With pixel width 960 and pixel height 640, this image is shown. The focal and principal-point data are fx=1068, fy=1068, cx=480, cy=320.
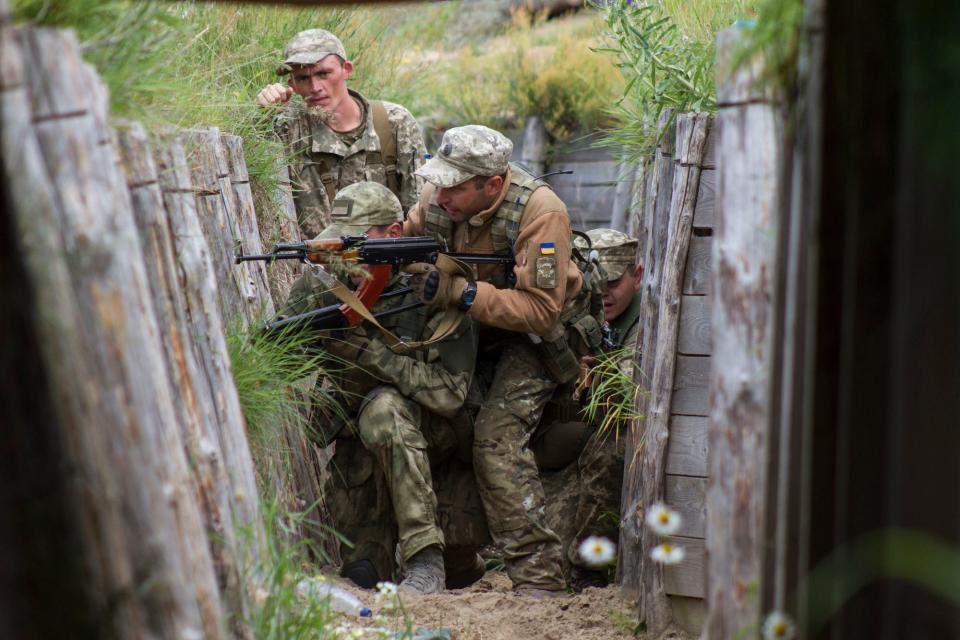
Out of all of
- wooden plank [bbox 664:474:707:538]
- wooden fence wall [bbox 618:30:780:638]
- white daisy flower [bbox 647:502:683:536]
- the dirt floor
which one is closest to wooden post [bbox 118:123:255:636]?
white daisy flower [bbox 647:502:683:536]

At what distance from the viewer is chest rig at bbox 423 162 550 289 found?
17.2 ft

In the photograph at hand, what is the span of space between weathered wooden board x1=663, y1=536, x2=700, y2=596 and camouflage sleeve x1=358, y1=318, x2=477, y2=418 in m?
1.32

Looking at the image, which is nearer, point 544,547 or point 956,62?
point 956,62

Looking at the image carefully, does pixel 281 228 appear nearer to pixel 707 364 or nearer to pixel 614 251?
pixel 614 251

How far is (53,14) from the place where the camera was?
2775mm

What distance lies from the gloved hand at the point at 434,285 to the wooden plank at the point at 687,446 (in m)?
1.18

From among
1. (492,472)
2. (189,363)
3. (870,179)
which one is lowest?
(492,472)

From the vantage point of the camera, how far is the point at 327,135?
6.64 m

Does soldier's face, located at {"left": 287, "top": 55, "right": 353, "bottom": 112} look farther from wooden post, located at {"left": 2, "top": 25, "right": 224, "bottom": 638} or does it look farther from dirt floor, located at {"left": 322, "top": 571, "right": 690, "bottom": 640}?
wooden post, located at {"left": 2, "top": 25, "right": 224, "bottom": 638}

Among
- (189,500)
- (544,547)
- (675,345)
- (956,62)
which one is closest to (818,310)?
(956,62)

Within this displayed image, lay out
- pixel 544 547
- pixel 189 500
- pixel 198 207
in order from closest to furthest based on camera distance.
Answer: pixel 189 500 < pixel 198 207 < pixel 544 547

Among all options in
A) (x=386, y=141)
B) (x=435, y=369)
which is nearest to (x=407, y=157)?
(x=386, y=141)

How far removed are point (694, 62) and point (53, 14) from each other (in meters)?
3.02

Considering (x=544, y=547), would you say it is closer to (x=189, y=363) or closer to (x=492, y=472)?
(x=492, y=472)
